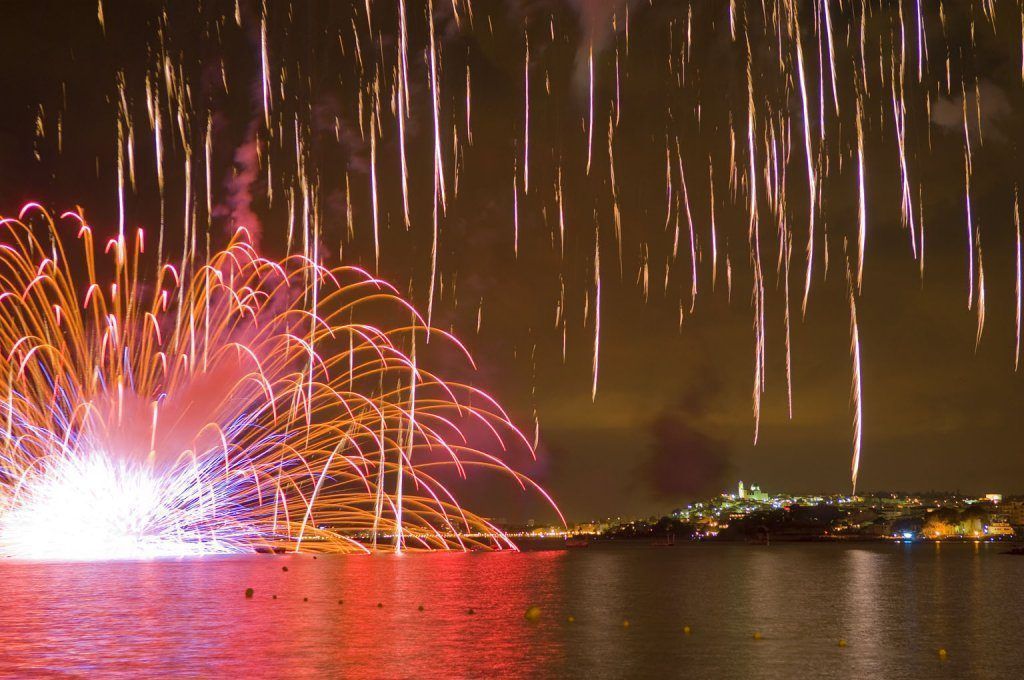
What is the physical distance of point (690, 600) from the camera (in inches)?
1650

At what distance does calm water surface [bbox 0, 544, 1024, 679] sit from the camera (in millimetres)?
20109

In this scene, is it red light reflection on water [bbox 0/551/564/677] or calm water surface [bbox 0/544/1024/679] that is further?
calm water surface [bbox 0/544/1024/679]

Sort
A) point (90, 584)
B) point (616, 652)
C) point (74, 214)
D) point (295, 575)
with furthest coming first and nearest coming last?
point (295, 575) < point (90, 584) < point (74, 214) < point (616, 652)

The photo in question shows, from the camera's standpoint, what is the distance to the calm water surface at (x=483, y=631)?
66.0ft

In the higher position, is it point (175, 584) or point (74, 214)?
point (74, 214)

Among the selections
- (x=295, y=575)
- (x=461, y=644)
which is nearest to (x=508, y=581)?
(x=295, y=575)

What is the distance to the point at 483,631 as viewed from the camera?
26.6 meters

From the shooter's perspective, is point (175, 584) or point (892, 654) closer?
point (892, 654)

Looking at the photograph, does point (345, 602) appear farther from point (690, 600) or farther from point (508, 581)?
point (508, 581)

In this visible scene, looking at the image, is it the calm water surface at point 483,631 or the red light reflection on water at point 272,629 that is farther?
the calm water surface at point 483,631

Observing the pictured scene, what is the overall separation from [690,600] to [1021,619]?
12616 mm

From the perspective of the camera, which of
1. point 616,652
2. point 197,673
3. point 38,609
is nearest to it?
point 197,673

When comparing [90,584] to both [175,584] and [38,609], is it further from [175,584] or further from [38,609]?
[38,609]

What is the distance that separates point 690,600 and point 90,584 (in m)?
26.8
